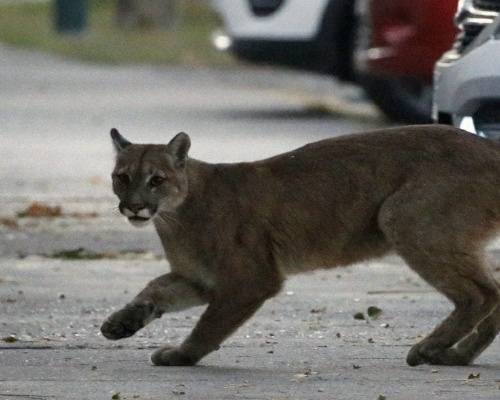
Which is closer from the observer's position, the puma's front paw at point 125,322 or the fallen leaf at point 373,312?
the puma's front paw at point 125,322

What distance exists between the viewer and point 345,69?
1644cm

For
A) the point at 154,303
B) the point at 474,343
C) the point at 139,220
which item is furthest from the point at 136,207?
the point at 474,343

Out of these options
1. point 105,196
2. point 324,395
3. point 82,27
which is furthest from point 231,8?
point 82,27

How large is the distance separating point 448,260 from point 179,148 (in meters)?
1.20

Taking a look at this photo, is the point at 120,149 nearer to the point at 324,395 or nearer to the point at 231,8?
the point at 324,395

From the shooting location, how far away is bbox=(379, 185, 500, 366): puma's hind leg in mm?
6398

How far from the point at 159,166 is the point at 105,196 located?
5.02 meters

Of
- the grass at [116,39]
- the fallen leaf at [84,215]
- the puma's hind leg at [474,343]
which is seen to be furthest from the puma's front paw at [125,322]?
the grass at [116,39]

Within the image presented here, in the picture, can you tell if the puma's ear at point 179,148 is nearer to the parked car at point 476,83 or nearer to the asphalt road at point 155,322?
the asphalt road at point 155,322

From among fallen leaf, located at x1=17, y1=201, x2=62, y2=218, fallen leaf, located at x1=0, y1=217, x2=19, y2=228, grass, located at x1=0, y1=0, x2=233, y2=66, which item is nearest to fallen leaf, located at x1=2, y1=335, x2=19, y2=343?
fallen leaf, located at x1=0, y1=217, x2=19, y2=228

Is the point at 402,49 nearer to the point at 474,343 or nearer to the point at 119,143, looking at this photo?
the point at 119,143

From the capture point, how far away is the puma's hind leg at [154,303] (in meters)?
6.44

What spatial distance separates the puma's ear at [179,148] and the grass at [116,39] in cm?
1902

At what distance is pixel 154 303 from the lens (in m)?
6.58
